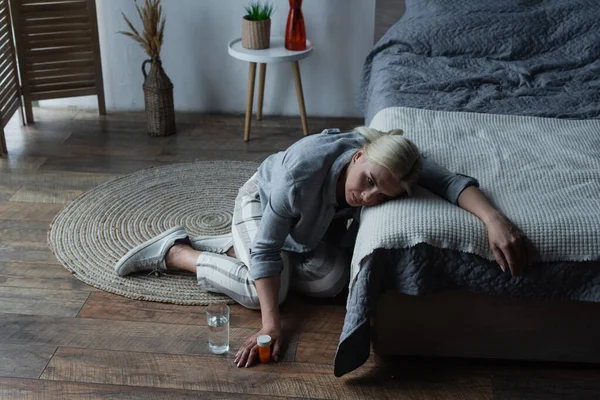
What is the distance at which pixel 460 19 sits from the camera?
309 centimetres

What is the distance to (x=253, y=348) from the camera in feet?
6.81

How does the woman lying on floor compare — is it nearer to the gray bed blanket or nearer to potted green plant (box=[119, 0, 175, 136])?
the gray bed blanket

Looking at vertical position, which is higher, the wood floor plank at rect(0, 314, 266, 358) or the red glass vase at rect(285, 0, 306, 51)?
the red glass vase at rect(285, 0, 306, 51)

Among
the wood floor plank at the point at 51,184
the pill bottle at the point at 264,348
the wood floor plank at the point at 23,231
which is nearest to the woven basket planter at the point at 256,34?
the wood floor plank at the point at 51,184

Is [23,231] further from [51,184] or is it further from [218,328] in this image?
[218,328]

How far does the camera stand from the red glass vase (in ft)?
11.1

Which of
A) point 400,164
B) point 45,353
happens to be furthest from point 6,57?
point 400,164

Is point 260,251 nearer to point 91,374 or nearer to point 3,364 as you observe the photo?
point 91,374

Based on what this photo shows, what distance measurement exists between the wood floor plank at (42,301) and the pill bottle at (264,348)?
1.94 ft

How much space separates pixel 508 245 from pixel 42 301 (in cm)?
137

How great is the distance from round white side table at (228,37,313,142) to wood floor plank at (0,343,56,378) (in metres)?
1.62

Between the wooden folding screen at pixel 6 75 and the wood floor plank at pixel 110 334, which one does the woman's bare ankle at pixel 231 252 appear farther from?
the wooden folding screen at pixel 6 75

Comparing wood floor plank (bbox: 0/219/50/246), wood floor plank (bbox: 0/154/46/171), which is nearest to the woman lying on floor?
wood floor plank (bbox: 0/219/50/246)

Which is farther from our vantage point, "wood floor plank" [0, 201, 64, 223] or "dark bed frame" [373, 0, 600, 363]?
"wood floor plank" [0, 201, 64, 223]
